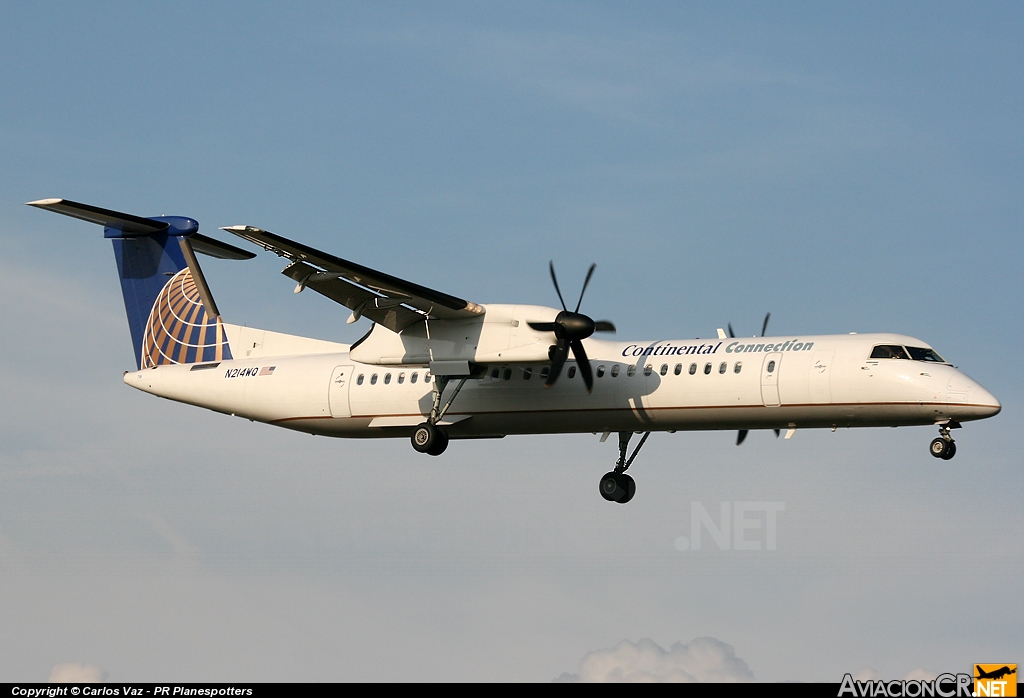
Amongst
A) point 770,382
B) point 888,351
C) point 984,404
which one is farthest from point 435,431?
point 984,404

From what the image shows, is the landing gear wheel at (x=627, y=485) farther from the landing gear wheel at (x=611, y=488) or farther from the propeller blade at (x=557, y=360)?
the propeller blade at (x=557, y=360)

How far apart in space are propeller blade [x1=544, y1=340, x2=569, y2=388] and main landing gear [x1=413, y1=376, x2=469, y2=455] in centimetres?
188

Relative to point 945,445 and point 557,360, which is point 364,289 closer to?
Answer: point 557,360

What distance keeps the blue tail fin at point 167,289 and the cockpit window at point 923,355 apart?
1353cm

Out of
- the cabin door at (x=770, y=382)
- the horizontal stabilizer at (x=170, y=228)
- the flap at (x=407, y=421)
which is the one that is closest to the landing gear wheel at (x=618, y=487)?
the flap at (x=407, y=421)

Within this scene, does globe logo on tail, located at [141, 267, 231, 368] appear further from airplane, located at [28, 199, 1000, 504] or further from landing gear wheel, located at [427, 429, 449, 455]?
landing gear wheel, located at [427, 429, 449, 455]

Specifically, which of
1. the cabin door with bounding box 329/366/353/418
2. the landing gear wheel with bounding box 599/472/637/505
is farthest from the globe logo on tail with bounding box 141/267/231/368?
the landing gear wheel with bounding box 599/472/637/505

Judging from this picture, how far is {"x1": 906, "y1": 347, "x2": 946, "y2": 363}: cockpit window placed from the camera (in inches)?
853

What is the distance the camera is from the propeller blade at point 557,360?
22750 millimetres

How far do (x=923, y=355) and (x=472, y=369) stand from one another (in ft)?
25.3

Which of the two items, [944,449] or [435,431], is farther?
[435,431]

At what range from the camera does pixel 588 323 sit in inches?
886

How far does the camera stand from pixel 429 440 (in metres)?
24.0

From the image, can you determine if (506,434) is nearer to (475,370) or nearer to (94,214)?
(475,370)
